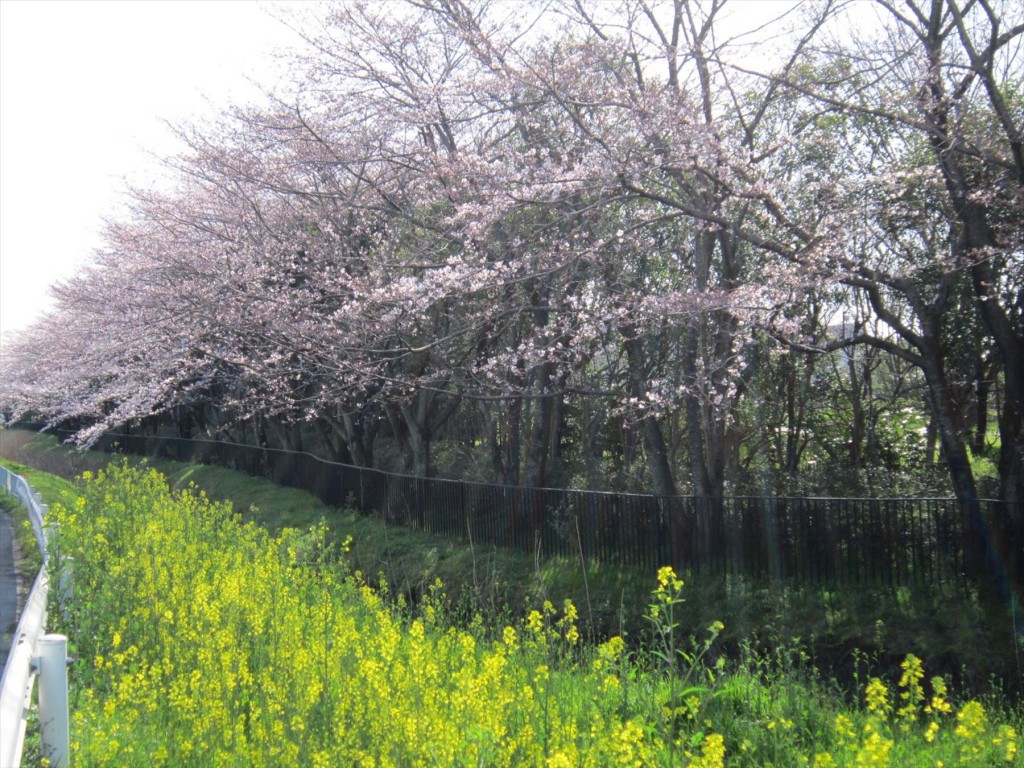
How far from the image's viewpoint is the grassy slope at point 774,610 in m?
8.58

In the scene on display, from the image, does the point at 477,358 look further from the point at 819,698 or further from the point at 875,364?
the point at 819,698

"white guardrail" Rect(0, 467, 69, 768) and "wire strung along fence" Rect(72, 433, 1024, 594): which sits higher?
"wire strung along fence" Rect(72, 433, 1024, 594)

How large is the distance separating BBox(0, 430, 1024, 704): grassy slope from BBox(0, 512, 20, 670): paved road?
376 cm

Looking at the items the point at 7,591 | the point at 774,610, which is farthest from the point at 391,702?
the point at 7,591

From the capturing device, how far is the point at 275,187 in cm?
1442

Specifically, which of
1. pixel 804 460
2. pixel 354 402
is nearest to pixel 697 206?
pixel 804 460

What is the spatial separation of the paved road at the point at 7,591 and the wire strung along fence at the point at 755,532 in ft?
16.8

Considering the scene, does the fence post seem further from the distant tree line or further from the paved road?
the distant tree line

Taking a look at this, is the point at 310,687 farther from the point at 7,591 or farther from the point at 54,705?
the point at 7,591

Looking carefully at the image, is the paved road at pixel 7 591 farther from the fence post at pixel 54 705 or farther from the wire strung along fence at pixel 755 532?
the wire strung along fence at pixel 755 532

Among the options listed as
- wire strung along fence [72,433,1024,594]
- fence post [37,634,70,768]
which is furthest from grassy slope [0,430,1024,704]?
fence post [37,634,70,768]

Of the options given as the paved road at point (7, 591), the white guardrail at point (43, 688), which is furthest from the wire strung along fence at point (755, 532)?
the white guardrail at point (43, 688)

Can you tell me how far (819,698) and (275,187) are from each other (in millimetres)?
10731

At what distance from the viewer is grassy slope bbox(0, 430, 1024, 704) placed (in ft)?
28.1
